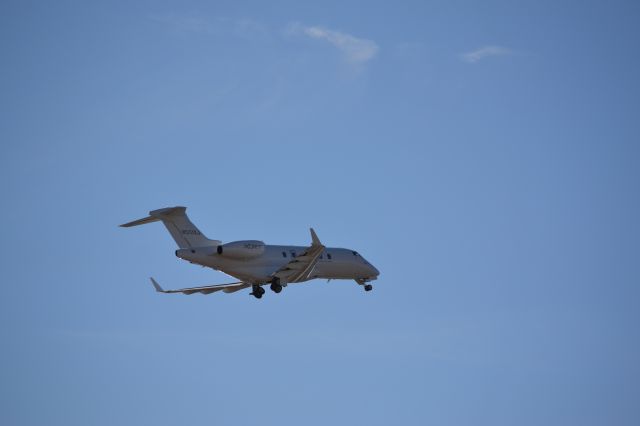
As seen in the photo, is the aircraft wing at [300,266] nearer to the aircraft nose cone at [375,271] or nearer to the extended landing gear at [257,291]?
the extended landing gear at [257,291]

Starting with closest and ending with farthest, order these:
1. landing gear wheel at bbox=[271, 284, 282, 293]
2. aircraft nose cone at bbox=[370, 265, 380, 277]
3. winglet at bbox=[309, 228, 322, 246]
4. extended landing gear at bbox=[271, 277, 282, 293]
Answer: winglet at bbox=[309, 228, 322, 246]
extended landing gear at bbox=[271, 277, 282, 293]
landing gear wheel at bbox=[271, 284, 282, 293]
aircraft nose cone at bbox=[370, 265, 380, 277]

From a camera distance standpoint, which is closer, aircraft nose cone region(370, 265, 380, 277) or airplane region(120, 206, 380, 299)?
airplane region(120, 206, 380, 299)

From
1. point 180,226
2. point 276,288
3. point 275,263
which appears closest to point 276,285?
point 276,288

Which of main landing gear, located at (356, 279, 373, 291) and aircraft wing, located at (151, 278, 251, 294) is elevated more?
main landing gear, located at (356, 279, 373, 291)

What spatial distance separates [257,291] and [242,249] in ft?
11.2

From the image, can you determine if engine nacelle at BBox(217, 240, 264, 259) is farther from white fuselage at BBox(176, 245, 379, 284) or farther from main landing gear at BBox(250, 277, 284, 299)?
main landing gear at BBox(250, 277, 284, 299)

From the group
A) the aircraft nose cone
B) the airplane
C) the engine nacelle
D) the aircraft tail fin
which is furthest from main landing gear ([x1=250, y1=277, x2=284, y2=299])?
the aircraft nose cone

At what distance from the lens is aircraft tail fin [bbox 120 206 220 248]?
4972 centimetres

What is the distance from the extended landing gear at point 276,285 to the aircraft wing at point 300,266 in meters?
0.20

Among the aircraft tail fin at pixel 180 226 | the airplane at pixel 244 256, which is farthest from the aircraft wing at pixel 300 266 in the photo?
the aircraft tail fin at pixel 180 226

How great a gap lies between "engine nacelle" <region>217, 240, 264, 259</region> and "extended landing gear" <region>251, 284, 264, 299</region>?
238cm

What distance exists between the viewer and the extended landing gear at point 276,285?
51500mm

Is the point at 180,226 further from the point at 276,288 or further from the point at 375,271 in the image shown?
the point at 375,271

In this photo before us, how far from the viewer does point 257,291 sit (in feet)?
172
